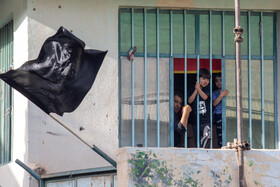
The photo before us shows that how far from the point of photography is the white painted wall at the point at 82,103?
15.2 metres

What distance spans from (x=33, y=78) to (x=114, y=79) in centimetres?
209

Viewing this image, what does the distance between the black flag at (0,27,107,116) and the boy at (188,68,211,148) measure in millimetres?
2352

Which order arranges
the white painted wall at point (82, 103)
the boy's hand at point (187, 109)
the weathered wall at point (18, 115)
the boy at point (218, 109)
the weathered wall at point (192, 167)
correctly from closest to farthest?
Result: the weathered wall at point (192, 167), the white painted wall at point (82, 103), the weathered wall at point (18, 115), the boy's hand at point (187, 109), the boy at point (218, 109)

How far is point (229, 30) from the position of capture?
1603cm

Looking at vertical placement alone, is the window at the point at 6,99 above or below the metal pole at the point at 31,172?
above

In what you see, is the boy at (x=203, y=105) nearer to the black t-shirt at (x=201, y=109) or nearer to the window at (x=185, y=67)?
the black t-shirt at (x=201, y=109)

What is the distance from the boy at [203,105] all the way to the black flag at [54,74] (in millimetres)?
2352

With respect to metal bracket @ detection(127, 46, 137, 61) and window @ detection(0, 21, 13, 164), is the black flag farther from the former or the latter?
window @ detection(0, 21, 13, 164)

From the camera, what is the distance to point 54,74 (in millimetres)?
13781

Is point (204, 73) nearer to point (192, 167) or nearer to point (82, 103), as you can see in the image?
point (82, 103)

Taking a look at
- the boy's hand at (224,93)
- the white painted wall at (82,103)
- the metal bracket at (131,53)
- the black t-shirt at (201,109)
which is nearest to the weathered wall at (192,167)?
the white painted wall at (82,103)

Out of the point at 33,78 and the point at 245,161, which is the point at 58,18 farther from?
the point at 245,161

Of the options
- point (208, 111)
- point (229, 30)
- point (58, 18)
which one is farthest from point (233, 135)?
point (58, 18)

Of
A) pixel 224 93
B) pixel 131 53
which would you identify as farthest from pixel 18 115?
pixel 224 93
